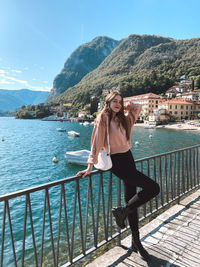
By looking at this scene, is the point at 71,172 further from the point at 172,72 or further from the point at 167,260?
the point at 172,72

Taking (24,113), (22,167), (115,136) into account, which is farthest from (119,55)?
(115,136)

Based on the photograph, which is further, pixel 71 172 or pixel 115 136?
pixel 71 172

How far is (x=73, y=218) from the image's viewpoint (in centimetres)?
262

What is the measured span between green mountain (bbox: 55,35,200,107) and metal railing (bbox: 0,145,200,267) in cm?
10705

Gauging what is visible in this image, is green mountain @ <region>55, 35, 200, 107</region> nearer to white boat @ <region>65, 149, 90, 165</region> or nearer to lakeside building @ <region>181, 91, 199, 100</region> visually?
lakeside building @ <region>181, 91, 199, 100</region>

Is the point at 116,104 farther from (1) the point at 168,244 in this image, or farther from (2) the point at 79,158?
(2) the point at 79,158

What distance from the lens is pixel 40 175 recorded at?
53.2ft

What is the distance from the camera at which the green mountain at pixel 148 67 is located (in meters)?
113

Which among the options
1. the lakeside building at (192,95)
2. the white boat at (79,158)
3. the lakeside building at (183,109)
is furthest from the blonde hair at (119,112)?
the lakeside building at (192,95)

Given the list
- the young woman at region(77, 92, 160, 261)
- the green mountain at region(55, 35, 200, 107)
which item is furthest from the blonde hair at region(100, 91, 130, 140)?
the green mountain at region(55, 35, 200, 107)

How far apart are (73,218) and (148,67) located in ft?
547

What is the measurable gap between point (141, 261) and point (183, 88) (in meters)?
115

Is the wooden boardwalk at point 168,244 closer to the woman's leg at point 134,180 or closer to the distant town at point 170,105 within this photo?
the woman's leg at point 134,180

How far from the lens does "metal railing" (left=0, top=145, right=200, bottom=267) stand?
2.45 meters
